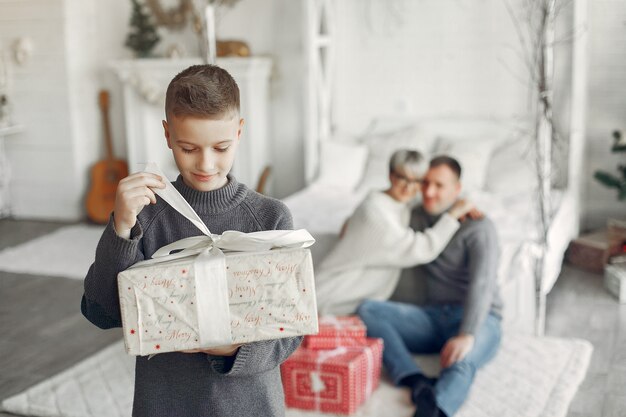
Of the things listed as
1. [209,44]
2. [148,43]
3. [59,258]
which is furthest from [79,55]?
[209,44]

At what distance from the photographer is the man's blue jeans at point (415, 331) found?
3.01m

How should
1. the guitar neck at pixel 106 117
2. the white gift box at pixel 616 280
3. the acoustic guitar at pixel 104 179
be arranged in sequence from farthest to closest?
the guitar neck at pixel 106 117 → the acoustic guitar at pixel 104 179 → the white gift box at pixel 616 280

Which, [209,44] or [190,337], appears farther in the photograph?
[209,44]

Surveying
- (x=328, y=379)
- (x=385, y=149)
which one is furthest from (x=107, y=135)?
(x=328, y=379)

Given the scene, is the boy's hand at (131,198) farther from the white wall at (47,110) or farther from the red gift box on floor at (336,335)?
the white wall at (47,110)

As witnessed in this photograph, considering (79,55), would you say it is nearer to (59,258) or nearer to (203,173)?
(59,258)

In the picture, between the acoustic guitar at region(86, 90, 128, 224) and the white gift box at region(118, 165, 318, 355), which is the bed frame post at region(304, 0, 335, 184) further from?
the white gift box at region(118, 165, 318, 355)

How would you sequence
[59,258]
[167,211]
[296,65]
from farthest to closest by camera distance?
[296,65] < [59,258] < [167,211]

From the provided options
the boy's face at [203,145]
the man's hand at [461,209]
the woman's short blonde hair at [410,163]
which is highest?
the boy's face at [203,145]

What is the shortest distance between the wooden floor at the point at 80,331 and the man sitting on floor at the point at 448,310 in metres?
0.42

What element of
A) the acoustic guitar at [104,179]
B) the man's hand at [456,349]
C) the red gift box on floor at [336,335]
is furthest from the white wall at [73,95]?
the man's hand at [456,349]

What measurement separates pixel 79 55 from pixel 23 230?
1.34m

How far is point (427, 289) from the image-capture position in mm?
3297

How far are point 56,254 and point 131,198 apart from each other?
4.16 metres
